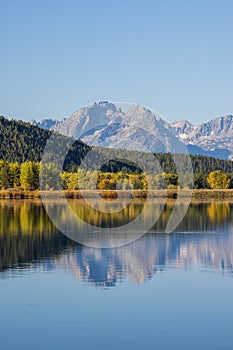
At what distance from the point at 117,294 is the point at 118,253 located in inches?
562

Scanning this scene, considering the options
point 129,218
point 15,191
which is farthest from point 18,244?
point 15,191

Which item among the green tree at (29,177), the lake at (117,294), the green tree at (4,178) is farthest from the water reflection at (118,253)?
the green tree at (4,178)

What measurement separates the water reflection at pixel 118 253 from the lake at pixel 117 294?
7 centimetres

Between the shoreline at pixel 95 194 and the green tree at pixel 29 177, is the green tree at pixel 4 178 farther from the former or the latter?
the shoreline at pixel 95 194

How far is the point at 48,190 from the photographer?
167 metres

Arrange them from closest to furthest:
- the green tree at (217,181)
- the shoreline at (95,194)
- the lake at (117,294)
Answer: the lake at (117,294) < the shoreline at (95,194) < the green tree at (217,181)

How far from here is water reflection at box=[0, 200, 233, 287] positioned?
37125 millimetres

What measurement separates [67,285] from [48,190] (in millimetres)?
135117

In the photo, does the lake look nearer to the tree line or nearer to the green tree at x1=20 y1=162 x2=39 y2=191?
the green tree at x1=20 y1=162 x2=39 y2=191

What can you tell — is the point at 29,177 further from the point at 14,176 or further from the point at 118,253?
the point at 118,253

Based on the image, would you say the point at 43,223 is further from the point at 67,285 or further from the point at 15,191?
the point at 15,191

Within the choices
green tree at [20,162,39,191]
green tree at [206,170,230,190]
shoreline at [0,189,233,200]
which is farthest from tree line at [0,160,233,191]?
green tree at [206,170,230,190]

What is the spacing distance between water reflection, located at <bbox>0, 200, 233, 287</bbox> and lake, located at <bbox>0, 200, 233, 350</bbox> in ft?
0.21

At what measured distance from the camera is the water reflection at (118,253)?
37.1 metres
